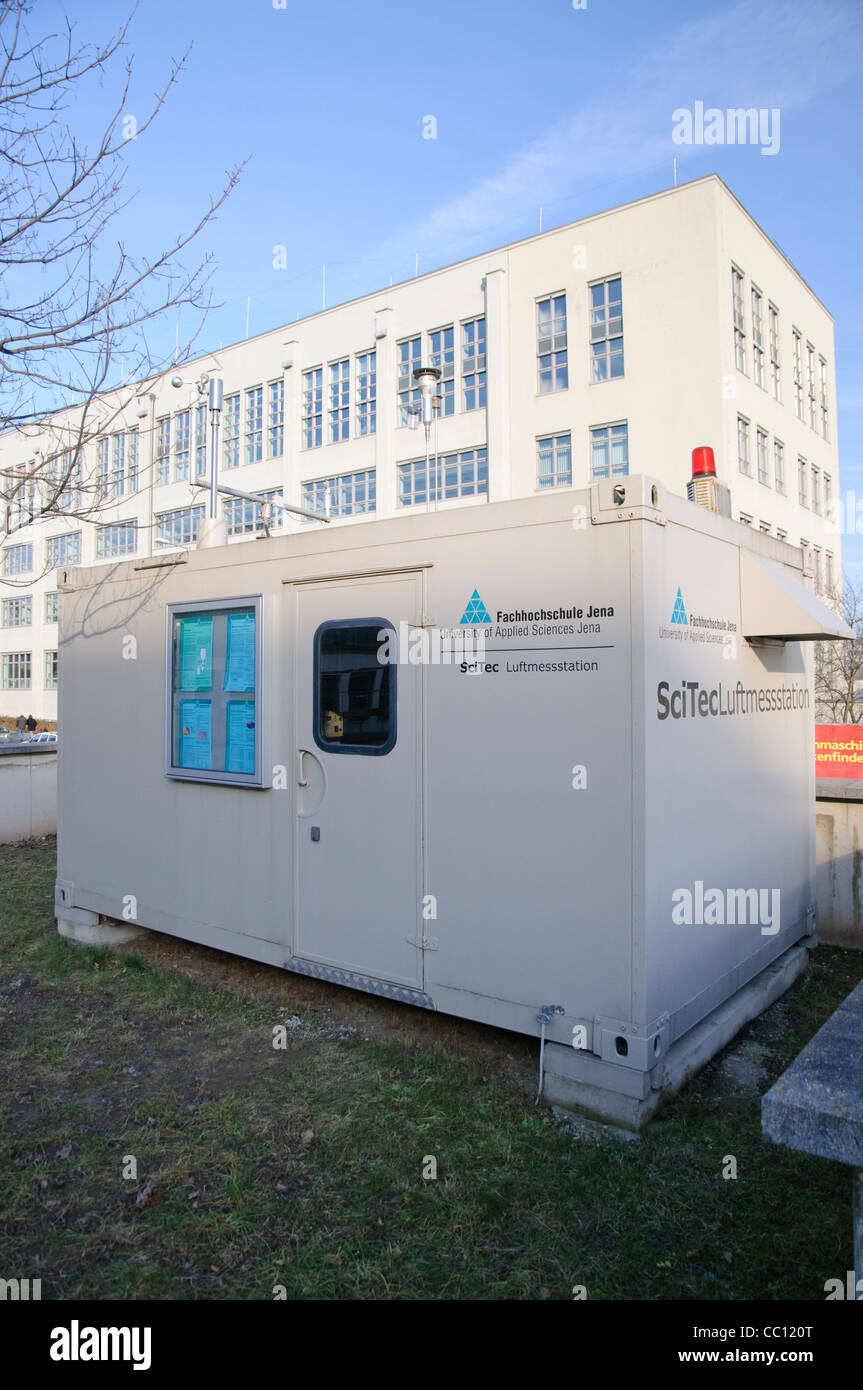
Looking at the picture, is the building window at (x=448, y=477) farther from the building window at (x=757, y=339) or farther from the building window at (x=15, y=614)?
the building window at (x=15, y=614)

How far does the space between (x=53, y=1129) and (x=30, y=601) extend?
42.7 meters

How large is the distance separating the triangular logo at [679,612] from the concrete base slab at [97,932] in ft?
14.3

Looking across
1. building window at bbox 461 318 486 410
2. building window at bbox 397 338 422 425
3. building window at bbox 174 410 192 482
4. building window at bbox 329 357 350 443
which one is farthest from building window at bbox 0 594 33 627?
building window at bbox 461 318 486 410

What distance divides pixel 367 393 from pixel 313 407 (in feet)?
8.30

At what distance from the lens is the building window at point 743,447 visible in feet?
76.4

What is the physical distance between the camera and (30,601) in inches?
1640

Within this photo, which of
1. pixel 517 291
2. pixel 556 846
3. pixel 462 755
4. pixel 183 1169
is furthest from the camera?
pixel 517 291

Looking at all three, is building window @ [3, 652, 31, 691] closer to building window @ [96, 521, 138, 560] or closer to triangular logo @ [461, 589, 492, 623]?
building window @ [96, 521, 138, 560]

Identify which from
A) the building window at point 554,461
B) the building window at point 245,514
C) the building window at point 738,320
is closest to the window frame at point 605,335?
the building window at point 554,461

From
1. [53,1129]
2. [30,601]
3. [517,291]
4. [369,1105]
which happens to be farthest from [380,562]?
[30,601]

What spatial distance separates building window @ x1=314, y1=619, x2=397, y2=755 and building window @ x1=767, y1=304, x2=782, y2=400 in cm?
2533

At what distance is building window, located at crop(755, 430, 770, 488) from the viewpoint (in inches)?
975

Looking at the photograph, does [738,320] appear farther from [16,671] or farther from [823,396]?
[16,671]
